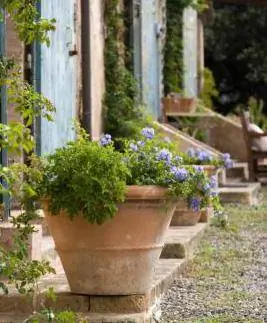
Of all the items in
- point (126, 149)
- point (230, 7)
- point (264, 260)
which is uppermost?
point (230, 7)

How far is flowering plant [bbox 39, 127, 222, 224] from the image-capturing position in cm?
434

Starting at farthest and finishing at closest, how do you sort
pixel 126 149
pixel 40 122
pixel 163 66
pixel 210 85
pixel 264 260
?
pixel 210 85, pixel 163 66, pixel 264 260, pixel 40 122, pixel 126 149

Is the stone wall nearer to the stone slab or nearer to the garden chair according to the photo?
the garden chair

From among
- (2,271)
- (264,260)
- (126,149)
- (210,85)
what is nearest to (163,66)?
(210,85)

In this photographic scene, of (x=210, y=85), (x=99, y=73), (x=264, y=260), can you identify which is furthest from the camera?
(x=210, y=85)

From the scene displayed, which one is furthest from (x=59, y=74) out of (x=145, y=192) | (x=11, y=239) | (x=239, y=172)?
(x=239, y=172)

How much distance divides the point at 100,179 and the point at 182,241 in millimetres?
2697

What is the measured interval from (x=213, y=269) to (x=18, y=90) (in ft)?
9.87

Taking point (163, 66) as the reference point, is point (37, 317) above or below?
below

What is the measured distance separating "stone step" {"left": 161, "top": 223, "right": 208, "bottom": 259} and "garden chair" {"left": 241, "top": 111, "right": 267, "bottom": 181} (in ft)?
18.0

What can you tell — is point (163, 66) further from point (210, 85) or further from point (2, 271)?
point (2, 271)

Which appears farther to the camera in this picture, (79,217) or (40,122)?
(40,122)

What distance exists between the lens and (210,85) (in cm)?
1945

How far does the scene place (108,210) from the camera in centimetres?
440
